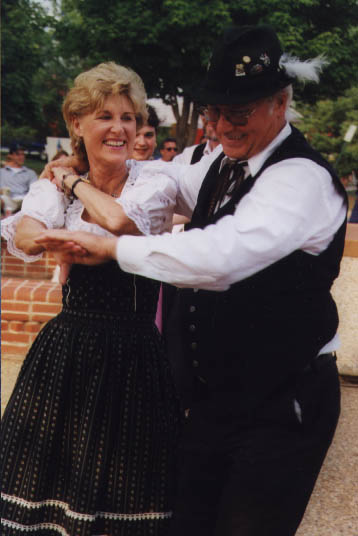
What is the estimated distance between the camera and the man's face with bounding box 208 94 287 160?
1.71 m

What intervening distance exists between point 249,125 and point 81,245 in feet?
1.95

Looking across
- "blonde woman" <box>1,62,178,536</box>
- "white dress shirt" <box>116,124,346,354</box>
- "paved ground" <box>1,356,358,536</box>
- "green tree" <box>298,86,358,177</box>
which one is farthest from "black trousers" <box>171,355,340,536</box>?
"green tree" <box>298,86,358,177</box>

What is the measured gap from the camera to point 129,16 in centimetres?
1505

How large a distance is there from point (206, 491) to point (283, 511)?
266mm

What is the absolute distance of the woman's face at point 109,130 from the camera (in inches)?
83.0

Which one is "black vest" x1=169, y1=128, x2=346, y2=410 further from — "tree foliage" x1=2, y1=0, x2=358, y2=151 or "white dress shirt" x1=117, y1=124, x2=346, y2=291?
"tree foliage" x1=2, y1=0, x2=358, y2=151

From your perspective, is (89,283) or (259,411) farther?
(89,283)

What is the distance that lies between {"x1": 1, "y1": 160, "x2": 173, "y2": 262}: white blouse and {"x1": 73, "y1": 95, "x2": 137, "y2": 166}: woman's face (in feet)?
0.37

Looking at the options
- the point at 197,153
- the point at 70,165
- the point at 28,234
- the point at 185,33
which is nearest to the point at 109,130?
the point at 70,165

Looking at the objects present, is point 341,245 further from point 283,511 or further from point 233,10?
point 233,10

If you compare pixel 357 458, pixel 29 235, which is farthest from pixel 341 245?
pixel 357 458

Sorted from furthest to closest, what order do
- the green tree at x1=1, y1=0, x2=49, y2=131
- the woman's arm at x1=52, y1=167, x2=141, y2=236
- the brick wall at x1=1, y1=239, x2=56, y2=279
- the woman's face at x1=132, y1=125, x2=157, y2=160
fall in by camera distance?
1. the green tree at x1=1, y1=0, x2=49, y2=131
2. the brick wall at x1=1, y1=239, x2=56, y2=279
3. the woman's face at x1=132, y1=125, x2=157, y2=160
4. the woman's arm at x1=52, y1=167, x2=141, y2=236

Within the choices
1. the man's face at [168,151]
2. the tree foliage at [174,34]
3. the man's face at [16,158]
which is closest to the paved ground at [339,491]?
the man's face at [168,151]

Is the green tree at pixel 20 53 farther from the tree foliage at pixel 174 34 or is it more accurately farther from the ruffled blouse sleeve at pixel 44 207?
the ruffled blouse sleeve at pixel 44 207
